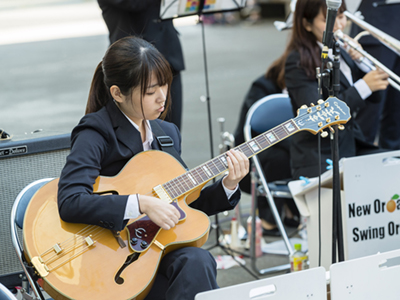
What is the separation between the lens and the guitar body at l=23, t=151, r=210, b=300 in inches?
63.8

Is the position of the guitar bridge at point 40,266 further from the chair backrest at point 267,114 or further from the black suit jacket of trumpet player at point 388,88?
the black suit jacket of trumpet player at point 388,88

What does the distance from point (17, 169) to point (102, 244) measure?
0.71m

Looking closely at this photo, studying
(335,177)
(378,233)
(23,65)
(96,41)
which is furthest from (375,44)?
(96,41)

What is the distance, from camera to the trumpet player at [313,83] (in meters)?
2.76

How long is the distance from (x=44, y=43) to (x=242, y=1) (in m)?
9.02

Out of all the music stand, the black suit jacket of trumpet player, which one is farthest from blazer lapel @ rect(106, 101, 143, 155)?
the black suit jacket of trumpet player

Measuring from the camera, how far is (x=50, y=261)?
64.8 inches

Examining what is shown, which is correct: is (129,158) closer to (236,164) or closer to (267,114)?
(236,164)

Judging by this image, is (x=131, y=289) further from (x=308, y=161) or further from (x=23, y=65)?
(x=23, y=65)

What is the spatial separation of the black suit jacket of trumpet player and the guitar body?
2.64 metres

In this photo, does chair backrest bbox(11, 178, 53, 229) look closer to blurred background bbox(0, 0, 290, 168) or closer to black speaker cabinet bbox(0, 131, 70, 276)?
black speaker cabinet bbox(0, 131, 70, 276)

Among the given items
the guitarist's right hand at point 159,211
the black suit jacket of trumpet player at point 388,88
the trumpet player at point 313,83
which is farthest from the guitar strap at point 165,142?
the black suit jacket of trumpet player at point 388,88

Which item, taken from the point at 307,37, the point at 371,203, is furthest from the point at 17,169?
the point at 307,37

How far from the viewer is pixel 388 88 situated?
163 inches
